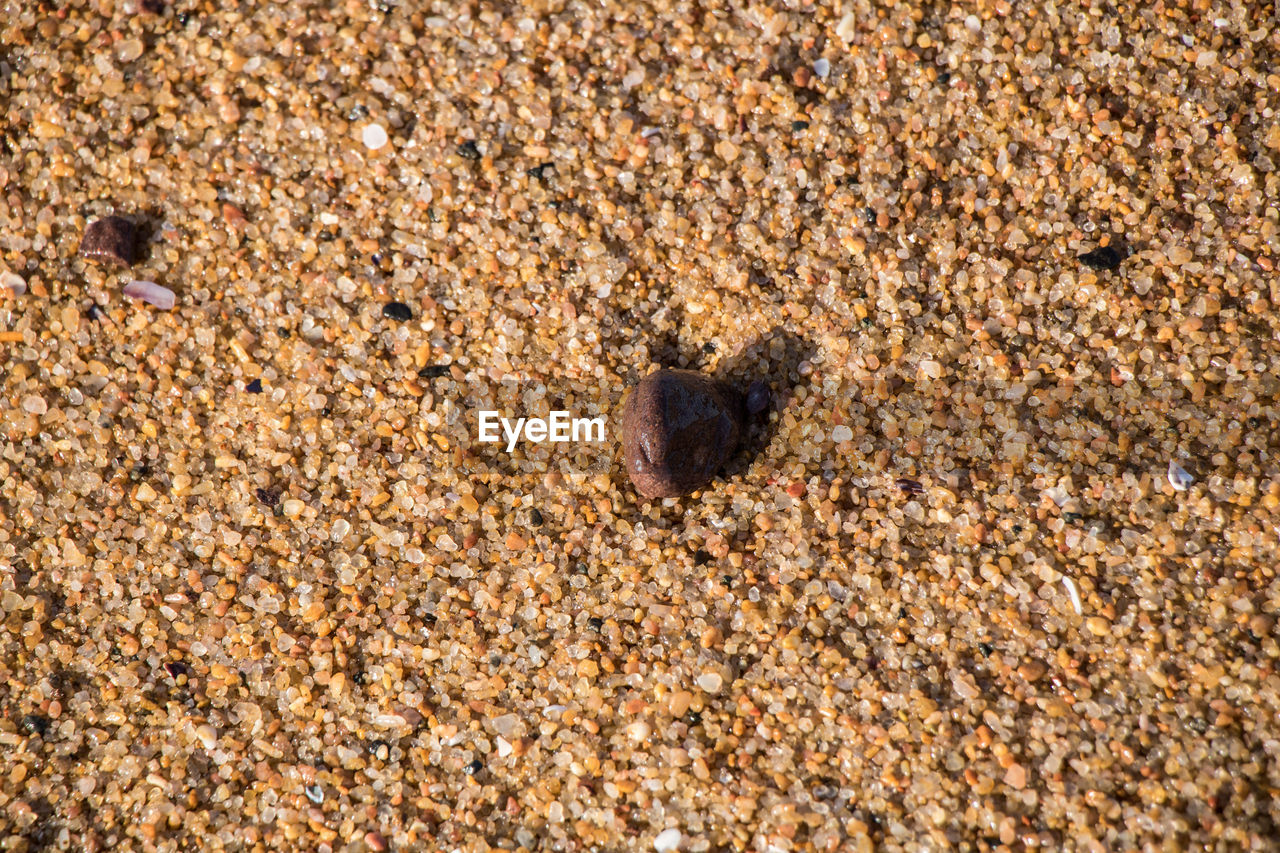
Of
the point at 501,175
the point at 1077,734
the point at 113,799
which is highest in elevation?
the point at 501,175

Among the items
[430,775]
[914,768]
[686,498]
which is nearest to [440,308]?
[686,498]

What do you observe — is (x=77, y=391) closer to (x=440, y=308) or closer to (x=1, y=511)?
(x=1, y=511)

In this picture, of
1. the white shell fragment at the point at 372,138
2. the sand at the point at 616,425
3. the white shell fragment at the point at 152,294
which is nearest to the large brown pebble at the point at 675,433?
the sand at the point at 616,425

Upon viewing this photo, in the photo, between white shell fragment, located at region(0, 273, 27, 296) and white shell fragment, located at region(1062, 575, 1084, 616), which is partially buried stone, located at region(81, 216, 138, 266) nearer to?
white shell fragment, located at region(0, 273, 27, 296)

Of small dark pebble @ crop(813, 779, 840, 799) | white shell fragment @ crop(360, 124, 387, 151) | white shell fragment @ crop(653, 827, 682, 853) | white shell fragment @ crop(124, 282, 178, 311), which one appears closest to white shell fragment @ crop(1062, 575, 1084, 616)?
small dark pebble @ crop(813, 779, 840, 799)

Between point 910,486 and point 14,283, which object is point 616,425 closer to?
point 910,486

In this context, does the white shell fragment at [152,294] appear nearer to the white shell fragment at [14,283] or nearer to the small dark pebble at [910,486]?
the white shell fragment at [14,283]

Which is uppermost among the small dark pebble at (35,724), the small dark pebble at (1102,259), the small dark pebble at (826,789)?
the small dark pebble at (1102,259)

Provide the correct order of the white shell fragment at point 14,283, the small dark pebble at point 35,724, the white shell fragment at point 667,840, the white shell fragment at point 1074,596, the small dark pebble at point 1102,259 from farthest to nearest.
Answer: the white shell fragment at point 14,283
the small dark pebble at point 1102,259
the small dark pebble at point 35,724
the white shell fragment at point 1074,596
the white shell fragment at point 667,840
